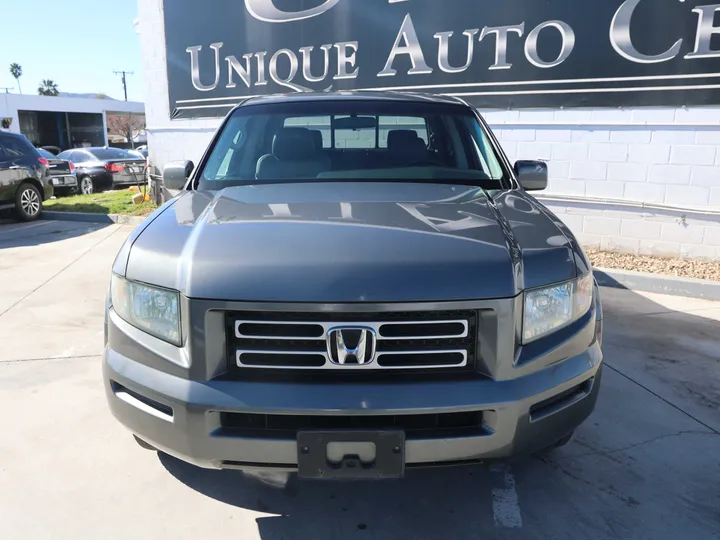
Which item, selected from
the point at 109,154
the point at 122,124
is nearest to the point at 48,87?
the point at 122,124

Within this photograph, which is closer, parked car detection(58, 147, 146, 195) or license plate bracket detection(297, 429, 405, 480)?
license plate bracket detection(297, 429, 405, 480)

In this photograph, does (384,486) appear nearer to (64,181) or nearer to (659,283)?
(659,283)

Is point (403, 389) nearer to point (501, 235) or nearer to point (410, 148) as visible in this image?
point (501, 235)

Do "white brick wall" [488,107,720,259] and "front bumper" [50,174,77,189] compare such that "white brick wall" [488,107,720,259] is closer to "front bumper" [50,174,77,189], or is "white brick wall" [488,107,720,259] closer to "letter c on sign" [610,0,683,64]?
"letter c on sign" [610,0,683,64]

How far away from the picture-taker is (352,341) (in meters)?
1.85

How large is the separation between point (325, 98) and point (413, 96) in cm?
58

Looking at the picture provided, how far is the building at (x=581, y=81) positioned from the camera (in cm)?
601

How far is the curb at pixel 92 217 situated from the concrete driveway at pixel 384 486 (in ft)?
20.1

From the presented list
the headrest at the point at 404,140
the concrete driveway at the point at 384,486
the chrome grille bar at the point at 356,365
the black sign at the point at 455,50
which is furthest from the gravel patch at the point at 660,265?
the chrome grille bar at the point at 356,365

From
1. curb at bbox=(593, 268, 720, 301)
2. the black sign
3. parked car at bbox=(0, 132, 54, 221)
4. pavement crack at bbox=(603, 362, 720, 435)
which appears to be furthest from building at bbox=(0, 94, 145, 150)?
pavement crack at bbox=(603, 362, 720, 435)

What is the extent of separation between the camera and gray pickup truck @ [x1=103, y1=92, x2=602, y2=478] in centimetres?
183

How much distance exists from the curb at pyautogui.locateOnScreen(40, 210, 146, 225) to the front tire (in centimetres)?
446

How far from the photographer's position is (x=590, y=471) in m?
2.62

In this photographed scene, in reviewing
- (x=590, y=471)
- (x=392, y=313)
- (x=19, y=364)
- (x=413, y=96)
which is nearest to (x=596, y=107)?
(x=413, y=96)
